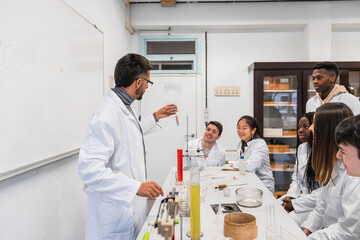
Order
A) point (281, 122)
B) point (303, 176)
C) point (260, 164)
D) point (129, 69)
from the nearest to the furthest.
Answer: point (129, 69)
point (303, 176)
point (260, 164)
point (281, 122)

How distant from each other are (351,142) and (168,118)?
3.00 m

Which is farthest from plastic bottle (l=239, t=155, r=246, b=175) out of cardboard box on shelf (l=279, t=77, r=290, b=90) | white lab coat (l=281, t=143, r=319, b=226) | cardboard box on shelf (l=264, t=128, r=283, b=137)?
cardboard box on shelf (l=279, t=77, r=290, b=90)

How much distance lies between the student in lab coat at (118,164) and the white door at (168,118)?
91.6 inches

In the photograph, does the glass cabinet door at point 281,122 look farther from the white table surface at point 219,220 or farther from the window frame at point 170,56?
the white table surface at point 219,220

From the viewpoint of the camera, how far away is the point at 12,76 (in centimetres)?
131

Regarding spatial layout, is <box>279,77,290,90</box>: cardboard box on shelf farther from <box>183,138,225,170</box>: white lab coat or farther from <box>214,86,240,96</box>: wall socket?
<box>183,138,225,170</box>: white lab coat

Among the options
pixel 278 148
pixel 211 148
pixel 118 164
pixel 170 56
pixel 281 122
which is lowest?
pixel 278 148

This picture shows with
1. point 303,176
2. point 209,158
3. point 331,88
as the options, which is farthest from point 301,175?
point 331,88

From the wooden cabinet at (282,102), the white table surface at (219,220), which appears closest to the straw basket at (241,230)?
the white table surface at (219,220)

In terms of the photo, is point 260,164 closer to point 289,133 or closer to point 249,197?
point 249,197

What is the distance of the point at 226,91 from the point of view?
12.8 feet

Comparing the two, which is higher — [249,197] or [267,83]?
[267,83]

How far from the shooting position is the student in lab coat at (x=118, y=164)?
123 cm

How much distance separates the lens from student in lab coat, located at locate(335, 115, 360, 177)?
1.02 meters
